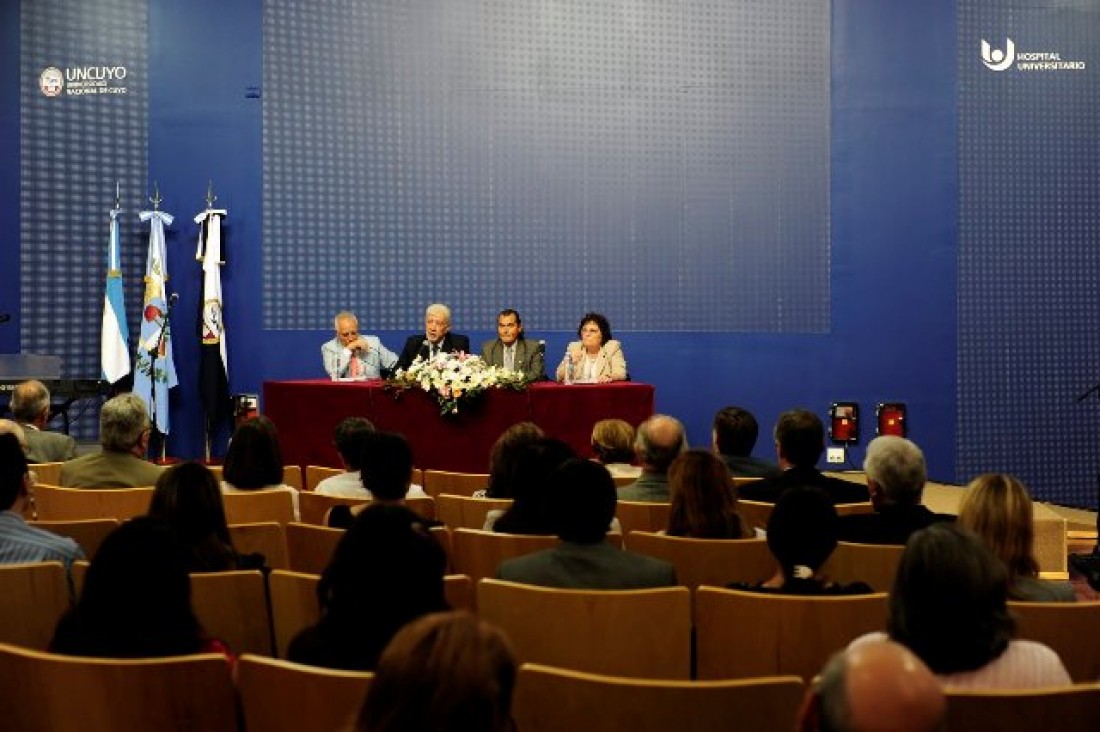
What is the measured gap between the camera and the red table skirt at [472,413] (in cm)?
716

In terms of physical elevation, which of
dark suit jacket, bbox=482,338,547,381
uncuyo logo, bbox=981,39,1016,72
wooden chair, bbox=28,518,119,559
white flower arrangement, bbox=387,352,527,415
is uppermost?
uncuyo logo, bbox=981,39,1016,72

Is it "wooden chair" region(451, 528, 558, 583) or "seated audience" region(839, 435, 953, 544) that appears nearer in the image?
"wooden chair" region(451, 528, 558, 583)

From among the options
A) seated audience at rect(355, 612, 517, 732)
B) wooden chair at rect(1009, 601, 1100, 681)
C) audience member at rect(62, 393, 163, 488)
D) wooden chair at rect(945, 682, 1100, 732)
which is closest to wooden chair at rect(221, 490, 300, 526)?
audience member at rect(62, 393, 163, 488)

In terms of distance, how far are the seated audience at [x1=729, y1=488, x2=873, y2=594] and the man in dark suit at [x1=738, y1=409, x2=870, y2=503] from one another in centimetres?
158

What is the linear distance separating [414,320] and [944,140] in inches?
188

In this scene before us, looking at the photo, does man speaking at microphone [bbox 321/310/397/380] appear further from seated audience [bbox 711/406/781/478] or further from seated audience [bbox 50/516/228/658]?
seated audience [bbox 50/516/228/658]

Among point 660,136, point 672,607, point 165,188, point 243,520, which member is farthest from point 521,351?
point 672,607

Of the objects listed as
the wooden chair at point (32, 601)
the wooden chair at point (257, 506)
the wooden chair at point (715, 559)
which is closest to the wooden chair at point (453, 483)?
the wooden chair at point (257, 506)

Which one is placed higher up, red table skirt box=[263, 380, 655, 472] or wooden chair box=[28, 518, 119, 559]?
red table skirt box=[263, 380, 655, 472]

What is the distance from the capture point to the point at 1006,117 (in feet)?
33.1

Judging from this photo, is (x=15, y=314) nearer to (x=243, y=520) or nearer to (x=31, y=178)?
(x=31, y=178)

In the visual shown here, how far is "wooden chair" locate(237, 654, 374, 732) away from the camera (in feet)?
6.36

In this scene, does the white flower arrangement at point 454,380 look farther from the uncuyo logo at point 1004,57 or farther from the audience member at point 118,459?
the uncuyo logo at point 1004,57

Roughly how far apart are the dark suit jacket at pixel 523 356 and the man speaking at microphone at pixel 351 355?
0.74 m
